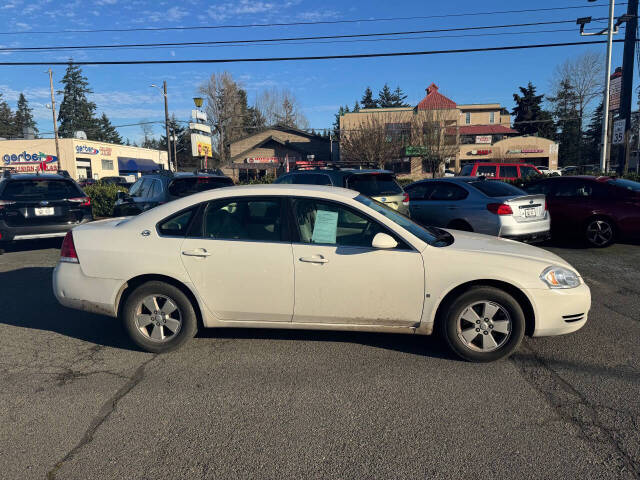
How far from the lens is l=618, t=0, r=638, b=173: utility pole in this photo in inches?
613

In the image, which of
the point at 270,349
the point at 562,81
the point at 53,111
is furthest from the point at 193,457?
the point at 562,81

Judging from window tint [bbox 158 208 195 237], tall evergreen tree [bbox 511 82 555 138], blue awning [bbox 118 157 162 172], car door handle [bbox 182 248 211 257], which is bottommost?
car door handle [bbox 182 248 211 257]

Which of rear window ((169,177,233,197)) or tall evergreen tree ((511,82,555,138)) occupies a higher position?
tall evergreen tree ((511,82,555,138))

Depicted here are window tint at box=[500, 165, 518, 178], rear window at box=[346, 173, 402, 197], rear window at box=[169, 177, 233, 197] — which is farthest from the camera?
window tint at box=[500, 165, 518, 178]

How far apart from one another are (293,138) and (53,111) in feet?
70.6

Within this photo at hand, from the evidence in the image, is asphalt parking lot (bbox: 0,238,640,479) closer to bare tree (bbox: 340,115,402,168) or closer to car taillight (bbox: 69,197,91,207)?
car taillight (bbox: 69,197,91,207)

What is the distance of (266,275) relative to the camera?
160 inches

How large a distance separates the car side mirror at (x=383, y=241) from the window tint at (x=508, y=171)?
17.3 meters

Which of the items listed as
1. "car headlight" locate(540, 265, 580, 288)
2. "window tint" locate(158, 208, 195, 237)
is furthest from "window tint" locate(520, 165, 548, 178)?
"window tint" locate(158, 208, 195, 237)

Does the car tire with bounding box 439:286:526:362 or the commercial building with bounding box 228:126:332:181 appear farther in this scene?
the commercial building with bounding box 228:126:332:181

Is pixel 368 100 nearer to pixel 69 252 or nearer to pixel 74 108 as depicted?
pixel 74 108

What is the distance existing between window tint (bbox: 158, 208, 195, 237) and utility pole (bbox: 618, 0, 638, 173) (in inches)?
647

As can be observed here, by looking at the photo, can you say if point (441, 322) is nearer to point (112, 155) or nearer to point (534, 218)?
point (534, 218)

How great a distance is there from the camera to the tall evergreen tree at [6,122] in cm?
9338
